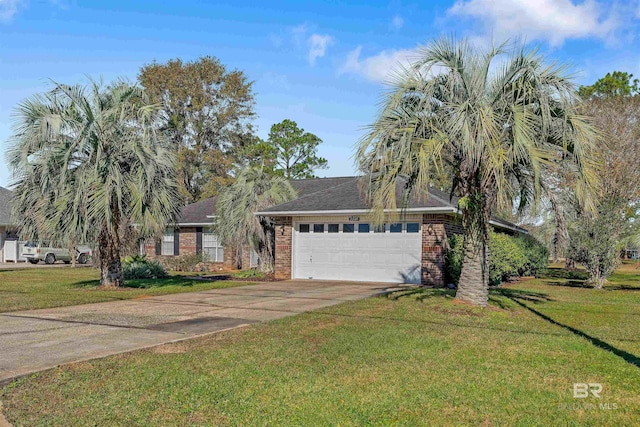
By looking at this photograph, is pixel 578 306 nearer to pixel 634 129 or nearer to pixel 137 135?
pixel 137 135

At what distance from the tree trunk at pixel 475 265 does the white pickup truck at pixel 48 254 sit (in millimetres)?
26494

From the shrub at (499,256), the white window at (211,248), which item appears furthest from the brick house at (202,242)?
the shrub at (499,256)

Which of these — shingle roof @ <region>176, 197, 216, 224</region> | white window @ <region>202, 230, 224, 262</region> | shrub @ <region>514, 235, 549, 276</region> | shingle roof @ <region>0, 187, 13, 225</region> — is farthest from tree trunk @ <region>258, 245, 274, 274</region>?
shingle roof @ <region>0, 187, 13, 225</region>

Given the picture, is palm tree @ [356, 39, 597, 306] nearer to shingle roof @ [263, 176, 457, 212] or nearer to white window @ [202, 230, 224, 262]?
shingle roof @ [263, 176, 457, 212]

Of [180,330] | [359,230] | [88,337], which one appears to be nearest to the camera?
[88,337]

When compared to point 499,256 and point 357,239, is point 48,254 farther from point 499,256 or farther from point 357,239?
point 499,256

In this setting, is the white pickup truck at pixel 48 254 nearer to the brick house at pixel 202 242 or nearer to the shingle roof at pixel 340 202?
the brick house at pixel 202 242

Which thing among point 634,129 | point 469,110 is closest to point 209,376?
point 469,110

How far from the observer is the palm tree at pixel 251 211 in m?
A: 19.4

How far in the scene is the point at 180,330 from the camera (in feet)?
27.6

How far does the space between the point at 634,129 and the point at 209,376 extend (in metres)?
25.5

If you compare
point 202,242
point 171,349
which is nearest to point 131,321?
point 171,349

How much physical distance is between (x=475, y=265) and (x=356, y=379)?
5884 mm

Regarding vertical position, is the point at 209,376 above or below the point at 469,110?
below
